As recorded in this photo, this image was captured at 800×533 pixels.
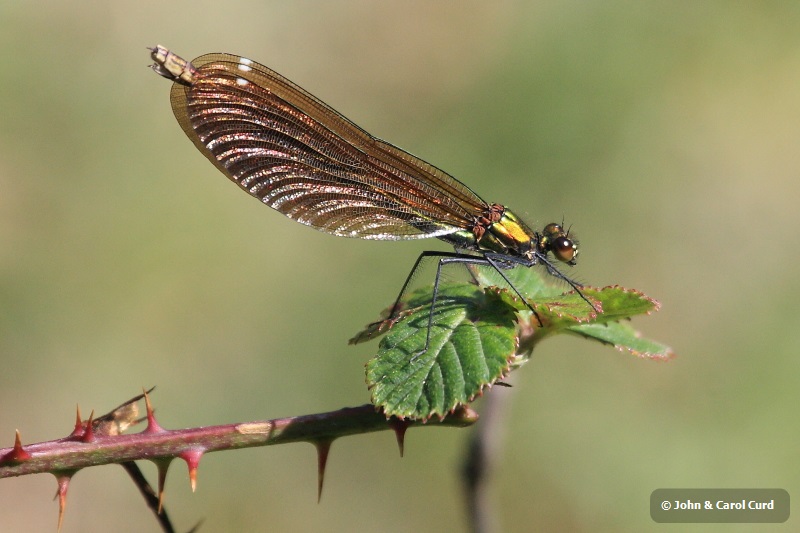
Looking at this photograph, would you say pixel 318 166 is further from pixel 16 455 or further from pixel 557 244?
pixel 16 455

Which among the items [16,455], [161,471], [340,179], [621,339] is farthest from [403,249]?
[16,455]

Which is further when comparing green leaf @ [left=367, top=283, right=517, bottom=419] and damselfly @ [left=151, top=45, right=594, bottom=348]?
damselfly @ [left=151, top=45, right=594, bottom=348]

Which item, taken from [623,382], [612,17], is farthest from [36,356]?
[612,17]

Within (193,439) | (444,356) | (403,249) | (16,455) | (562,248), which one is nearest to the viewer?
(16,455)

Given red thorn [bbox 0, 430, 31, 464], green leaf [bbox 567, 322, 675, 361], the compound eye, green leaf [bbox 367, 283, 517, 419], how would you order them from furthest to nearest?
1. the compound eye
2. green leaf [bbox 567, 322, 675, 361]
3. green leaf [bbox 367, 283, 517, 419]
4. red thorn [bbox 0, 430, 31, 464]

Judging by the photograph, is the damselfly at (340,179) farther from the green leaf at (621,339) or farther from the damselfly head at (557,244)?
the green leaf at (621,339)

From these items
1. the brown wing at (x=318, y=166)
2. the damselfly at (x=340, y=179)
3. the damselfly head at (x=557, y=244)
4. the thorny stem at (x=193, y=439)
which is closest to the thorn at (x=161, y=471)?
the thorny stem at (x=193, y=439)

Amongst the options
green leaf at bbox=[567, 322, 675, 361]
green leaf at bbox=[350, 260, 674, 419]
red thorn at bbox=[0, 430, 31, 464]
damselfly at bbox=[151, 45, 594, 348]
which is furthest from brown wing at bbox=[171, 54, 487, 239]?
red thorn at bbox=[0, 430, 31, 464]

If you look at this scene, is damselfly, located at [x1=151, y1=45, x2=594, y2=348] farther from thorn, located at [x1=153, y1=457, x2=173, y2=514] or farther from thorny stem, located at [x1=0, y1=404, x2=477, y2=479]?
thorn, located at [x1=153, y1=457, x2=173, y2=514]
